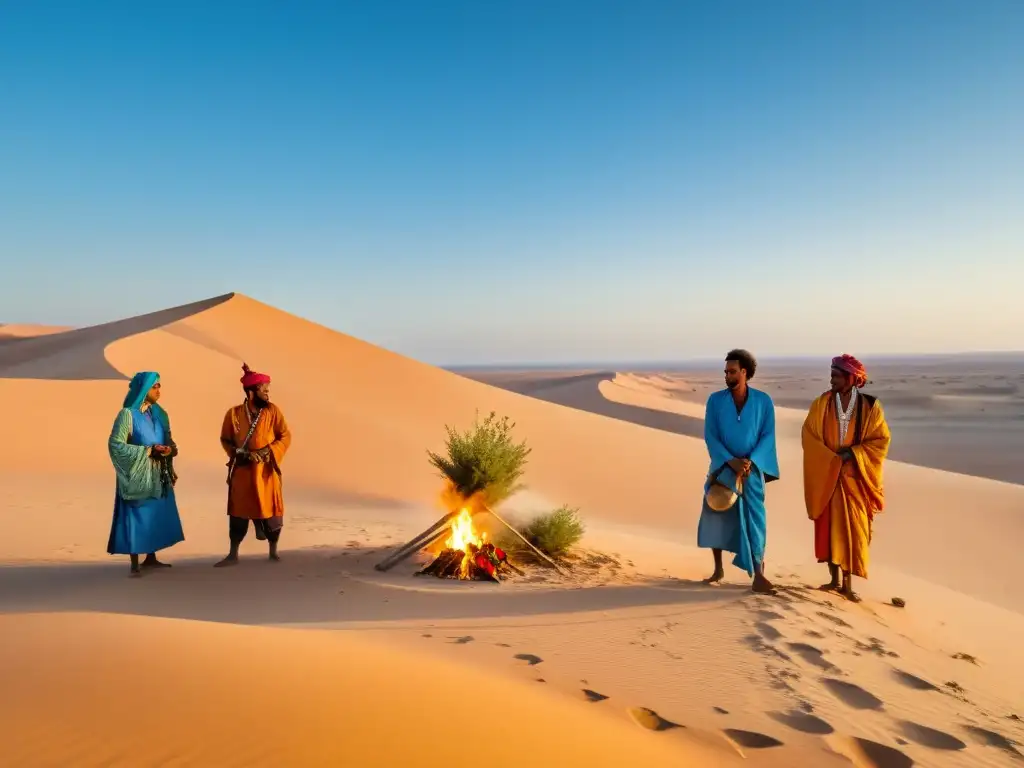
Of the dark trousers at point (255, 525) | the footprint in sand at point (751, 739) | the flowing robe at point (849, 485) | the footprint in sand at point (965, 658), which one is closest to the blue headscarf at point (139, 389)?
the dark trousers at point (255, 525)

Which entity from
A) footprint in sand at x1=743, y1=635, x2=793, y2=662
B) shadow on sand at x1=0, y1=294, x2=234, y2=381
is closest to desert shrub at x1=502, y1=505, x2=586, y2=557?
footprint in sand at x1=743, y1=635, x2=793, y2=662

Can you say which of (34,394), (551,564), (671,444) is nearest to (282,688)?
(551,564)

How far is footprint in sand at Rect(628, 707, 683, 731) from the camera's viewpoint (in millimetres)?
3500

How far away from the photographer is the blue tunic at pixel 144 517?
6730mm

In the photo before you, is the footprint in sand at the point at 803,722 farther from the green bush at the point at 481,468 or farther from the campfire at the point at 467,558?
Result: the green bush at the point at 481,468

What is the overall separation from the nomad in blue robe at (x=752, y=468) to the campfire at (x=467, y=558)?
6.61 feet

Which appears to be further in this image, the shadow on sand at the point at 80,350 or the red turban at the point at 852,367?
the shadow on sand at the point at 80,350

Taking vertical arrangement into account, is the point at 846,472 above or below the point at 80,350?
below

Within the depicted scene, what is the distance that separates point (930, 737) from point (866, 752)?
21.5 inches

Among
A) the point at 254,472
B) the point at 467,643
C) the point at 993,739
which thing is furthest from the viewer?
the point at 254,472

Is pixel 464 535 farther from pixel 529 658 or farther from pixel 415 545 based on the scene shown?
pixel 529 658

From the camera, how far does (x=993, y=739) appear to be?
12.6 ft

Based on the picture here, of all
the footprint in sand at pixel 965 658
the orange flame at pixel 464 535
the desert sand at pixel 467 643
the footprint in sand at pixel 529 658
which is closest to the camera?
the desert sand at pixel 467 643

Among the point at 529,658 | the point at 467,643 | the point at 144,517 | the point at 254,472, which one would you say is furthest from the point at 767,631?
the point at 144,517
